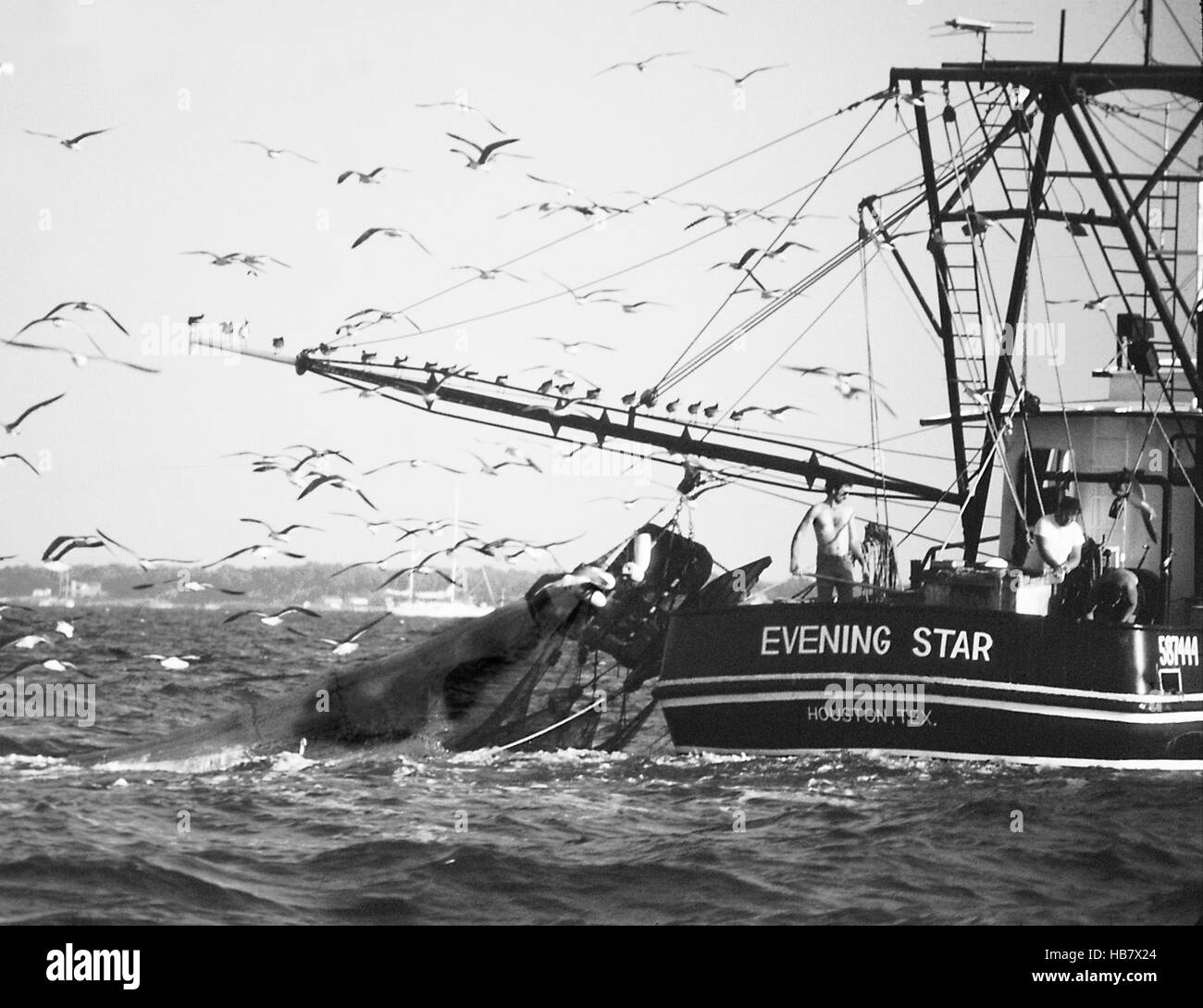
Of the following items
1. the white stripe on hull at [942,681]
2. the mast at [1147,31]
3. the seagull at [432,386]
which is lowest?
the white stripe on hull at [942,681]

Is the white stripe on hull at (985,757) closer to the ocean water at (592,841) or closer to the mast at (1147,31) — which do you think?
the ocean water at (592,841)

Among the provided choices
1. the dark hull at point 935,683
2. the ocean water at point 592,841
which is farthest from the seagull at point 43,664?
the dark hull at point 935,683

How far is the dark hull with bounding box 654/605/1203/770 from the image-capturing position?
1535 centimetres

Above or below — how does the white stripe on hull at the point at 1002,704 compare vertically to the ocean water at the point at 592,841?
above

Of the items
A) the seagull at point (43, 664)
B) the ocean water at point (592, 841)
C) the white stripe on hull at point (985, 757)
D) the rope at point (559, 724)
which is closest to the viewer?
the ocean water at point (592, 841)

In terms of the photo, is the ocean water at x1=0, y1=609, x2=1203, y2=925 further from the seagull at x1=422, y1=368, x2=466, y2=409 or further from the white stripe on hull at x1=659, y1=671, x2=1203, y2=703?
the seagull at x1=422, y1=368, x2=466, y2=409

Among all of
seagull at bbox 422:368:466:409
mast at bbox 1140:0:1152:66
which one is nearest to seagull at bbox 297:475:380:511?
seagull at bbox 422:368:466:409

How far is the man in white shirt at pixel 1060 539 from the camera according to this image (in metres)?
15.7

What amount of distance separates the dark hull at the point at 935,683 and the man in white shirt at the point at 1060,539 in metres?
0.67

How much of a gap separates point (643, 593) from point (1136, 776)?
506 centimetres

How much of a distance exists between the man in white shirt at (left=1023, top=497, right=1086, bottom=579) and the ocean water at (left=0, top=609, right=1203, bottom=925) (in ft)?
6.10

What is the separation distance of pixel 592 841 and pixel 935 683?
4.10 m
